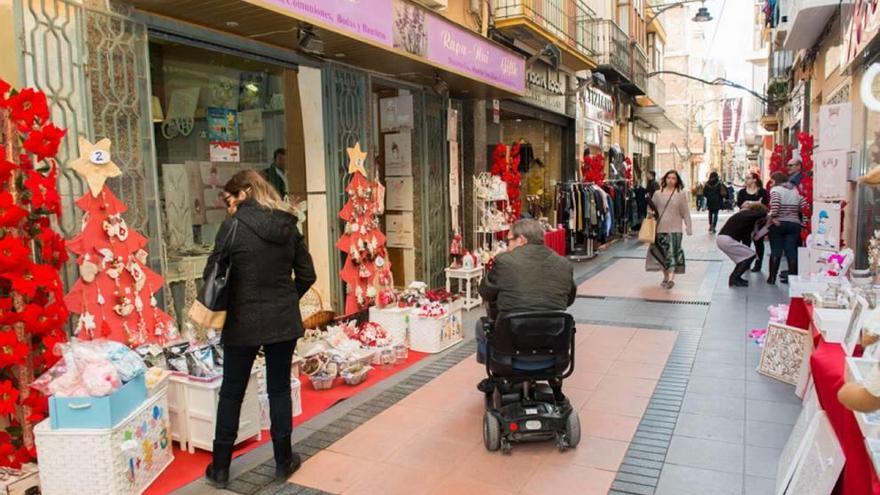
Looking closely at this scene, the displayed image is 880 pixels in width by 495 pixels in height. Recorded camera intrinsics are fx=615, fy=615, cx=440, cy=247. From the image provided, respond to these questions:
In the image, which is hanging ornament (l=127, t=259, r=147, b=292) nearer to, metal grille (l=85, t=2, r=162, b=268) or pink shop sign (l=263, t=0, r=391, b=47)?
metal grille (l=85, t=2, r=162, b=268)

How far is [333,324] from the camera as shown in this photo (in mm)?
6250

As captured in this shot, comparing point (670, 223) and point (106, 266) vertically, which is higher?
point (106, 266)

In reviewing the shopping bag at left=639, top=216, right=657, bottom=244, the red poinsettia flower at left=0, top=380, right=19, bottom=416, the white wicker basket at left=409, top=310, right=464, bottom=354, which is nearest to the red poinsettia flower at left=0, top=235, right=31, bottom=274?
the red poinsettia flower at left=0, top=380, right=19, bottom=416

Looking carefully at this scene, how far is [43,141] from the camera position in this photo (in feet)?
10.7

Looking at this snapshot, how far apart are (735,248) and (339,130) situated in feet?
20.4

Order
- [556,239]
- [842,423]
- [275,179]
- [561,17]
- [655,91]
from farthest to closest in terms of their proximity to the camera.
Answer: [655,91], [561,17], [556,239], [275,179], [842,423]

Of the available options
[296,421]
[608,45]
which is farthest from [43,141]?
[608,45]

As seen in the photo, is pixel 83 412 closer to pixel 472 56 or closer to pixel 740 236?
pixel 472 56

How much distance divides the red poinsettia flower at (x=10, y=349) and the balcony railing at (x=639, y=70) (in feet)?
55.7

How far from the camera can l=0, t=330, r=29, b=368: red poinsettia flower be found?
3.09m

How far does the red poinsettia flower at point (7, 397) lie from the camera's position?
3.11 meters

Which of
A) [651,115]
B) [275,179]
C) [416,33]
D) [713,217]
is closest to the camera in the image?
[416,33]

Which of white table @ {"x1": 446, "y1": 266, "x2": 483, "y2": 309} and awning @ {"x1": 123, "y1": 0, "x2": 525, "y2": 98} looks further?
white table @ {"x1": 446, "y1": 266, "x2": 483, "y2": 309}

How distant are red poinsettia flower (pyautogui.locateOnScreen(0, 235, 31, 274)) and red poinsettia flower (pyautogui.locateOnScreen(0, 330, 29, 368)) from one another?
1.07ft
